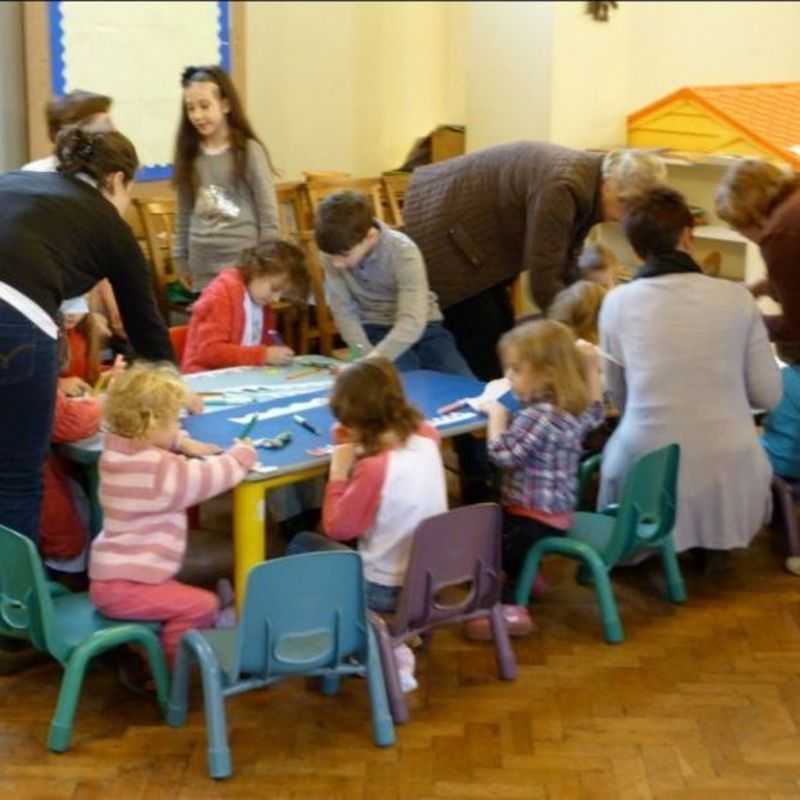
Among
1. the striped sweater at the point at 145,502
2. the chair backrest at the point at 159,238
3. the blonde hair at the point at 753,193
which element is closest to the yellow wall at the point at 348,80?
the chair backrest at the point at 159,238

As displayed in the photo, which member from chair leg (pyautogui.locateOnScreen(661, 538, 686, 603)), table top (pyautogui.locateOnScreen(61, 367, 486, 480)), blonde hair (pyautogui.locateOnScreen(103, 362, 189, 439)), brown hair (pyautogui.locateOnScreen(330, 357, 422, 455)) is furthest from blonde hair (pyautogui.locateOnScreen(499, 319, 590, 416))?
blonde hair (pyautogui.locateOnScreen(103, 362, 189, 439))

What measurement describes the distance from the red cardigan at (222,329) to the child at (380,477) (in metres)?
0.98

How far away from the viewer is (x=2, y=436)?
3.16m

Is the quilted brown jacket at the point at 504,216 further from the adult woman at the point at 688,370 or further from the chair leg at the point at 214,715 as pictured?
the chair leg at the point at 214,715

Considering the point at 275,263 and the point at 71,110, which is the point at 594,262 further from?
the point at 71,110

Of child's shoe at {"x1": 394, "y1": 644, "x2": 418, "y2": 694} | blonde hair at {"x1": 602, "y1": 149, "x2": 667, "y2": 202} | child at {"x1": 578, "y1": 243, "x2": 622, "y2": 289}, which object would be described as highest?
blonde hair at {"x1": 602, "y1": 149, "x2": 667, "y2": 202}

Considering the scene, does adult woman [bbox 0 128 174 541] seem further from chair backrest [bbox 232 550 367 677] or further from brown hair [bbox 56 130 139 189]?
chair backrest [bbox 232 550 367 677]

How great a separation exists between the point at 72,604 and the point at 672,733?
138cm

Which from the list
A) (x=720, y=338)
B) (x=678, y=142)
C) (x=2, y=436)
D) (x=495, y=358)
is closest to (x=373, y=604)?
(x=2, y=436)

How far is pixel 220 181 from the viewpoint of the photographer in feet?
15.5

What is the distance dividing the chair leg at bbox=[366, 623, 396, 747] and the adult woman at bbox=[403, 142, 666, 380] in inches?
58.8

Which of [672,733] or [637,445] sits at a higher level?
[637,445]

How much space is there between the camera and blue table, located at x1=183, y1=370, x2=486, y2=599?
3.14 m

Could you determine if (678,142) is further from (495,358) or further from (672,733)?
(672,733)
